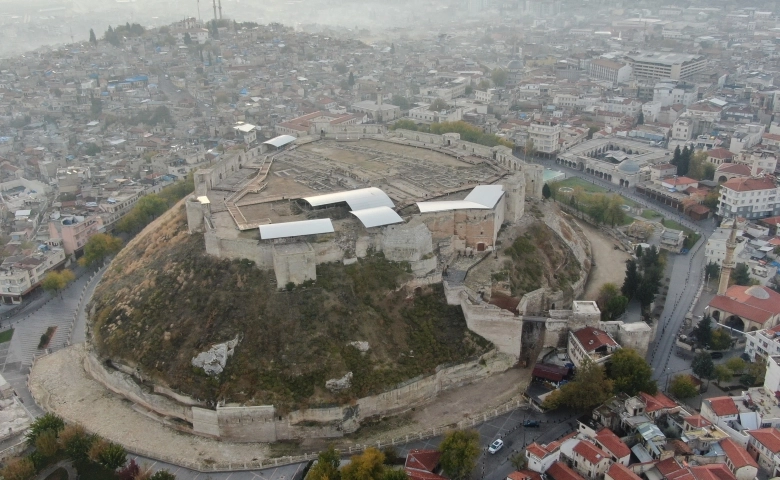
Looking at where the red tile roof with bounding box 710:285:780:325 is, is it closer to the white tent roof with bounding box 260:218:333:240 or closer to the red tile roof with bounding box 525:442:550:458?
the red tile roof with bounding box 525:442:550:458

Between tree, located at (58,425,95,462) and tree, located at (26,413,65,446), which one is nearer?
tree, located at (58,425,95,462)

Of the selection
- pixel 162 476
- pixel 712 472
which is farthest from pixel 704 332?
pixel 162 476

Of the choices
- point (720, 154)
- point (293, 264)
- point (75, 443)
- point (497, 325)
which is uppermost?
point (293, 264)

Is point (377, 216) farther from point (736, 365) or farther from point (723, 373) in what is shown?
point (736, 365)

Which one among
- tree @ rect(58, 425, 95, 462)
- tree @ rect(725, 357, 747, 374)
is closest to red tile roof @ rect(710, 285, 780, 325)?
tree @ rect(725, 357, 747, 374)

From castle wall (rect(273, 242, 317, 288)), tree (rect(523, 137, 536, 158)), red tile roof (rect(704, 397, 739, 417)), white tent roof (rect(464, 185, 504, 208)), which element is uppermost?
white tent roof (rect(464, 185, 504, 208))

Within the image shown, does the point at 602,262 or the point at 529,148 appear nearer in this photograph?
the point at 602,262

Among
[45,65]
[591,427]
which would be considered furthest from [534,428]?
[45,65]
